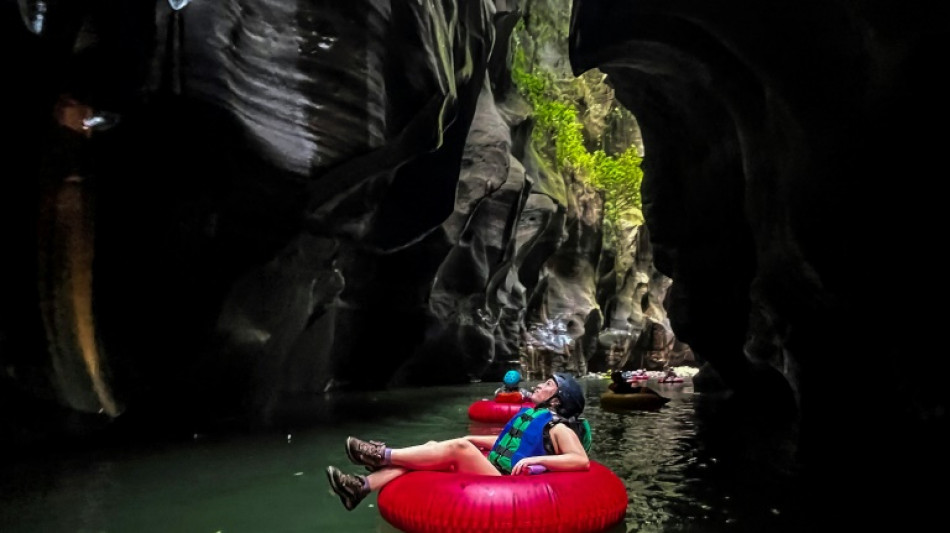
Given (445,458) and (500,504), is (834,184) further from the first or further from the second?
(500,504)

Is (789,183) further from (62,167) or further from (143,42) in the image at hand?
(62,167)

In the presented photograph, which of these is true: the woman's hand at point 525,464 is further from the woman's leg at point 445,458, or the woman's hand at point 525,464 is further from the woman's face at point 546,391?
the woman's face at point 546,391

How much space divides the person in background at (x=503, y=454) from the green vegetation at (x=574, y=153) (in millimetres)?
18851

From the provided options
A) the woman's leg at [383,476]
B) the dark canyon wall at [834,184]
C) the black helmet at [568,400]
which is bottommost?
the woman's leg at [383,476]

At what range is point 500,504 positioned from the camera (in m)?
3.89

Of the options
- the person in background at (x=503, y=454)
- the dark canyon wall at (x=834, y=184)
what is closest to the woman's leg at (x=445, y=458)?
the person in background at (x=503, y=454)

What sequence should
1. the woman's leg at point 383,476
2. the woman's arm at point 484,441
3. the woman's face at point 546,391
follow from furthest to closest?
the woman's arm at point 484,441
the woman's face at point 546,391
the woman's leg at point 383,476

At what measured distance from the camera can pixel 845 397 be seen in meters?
8.50

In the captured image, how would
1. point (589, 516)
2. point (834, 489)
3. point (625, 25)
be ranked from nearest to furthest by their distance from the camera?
point (589, 516), point (834, 489), point (625, 25)

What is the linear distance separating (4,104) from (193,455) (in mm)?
4082

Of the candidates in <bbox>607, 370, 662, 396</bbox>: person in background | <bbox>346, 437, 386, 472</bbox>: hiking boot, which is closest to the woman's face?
<bbox>346, 437, 386, 472</bbox>: hiking boot

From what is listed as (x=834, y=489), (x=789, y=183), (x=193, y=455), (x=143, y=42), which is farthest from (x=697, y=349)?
(x=143, y=42)

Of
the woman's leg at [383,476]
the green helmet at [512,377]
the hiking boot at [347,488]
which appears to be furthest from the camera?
the green helmet at [512,377]

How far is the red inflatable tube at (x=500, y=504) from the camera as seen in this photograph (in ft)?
12.6
